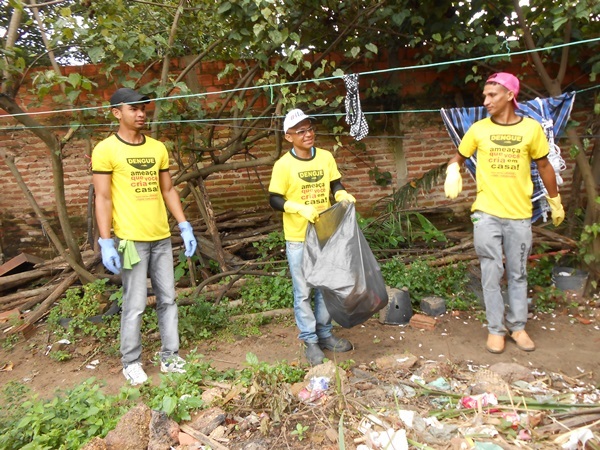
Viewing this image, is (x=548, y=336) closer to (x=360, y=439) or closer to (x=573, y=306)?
(x=573, y=306)

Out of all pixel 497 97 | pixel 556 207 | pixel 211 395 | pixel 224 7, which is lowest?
pixel 211 395

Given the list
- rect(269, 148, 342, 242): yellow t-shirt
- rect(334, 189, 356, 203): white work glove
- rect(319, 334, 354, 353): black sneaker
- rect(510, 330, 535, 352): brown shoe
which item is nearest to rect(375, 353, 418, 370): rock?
rect(319, 334, 354, 353): black sneaker

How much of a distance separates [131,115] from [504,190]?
8.72 feet

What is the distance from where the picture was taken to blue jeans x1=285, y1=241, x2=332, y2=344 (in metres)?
3.20

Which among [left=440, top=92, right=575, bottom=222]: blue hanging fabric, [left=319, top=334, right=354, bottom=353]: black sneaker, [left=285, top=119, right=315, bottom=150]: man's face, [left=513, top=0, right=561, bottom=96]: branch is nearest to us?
[left=285, top=119, right=315, bottom=150]: man's face

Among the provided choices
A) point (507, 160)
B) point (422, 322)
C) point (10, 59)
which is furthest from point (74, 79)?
point (422, 322)

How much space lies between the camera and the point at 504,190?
10.5ft

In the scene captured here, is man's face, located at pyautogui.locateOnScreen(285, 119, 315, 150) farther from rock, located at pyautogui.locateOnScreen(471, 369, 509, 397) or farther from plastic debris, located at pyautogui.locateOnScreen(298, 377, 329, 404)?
rock, located at pyautogui.locateOnScreen(471, 369, 509, 397)

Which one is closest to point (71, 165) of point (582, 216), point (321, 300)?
point (321, 300)

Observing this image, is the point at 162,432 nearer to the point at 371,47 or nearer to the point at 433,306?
the point at 433,306

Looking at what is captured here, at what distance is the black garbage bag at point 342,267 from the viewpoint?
2.89m

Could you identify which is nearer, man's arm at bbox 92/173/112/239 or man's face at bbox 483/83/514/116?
man's arm at bbox 92/173/112/239

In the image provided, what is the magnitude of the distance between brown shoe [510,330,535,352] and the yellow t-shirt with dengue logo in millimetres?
2788

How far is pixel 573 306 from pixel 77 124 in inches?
182
